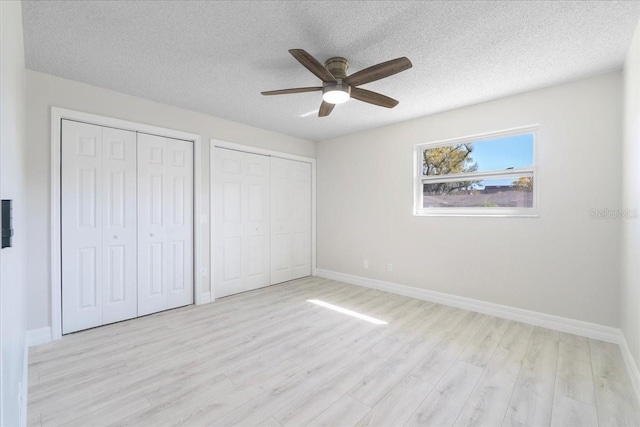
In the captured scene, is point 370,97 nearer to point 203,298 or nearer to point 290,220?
point 290,220

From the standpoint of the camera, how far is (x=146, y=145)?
3.25m

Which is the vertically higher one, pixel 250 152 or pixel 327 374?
pixel 250 152

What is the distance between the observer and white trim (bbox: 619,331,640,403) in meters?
1.90

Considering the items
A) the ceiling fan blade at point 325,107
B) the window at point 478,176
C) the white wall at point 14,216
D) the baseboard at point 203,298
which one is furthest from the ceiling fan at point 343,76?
the baseboard at point 203,298

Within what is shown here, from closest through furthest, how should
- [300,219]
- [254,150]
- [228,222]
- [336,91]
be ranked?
[336,91] < [228,222] < [254,150] < [300,219]

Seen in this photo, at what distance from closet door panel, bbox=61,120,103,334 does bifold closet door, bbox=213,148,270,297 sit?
128cm

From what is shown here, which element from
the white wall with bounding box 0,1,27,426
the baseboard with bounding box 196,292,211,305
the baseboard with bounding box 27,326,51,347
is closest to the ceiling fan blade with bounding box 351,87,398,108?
the white wall with bounding box 0,1,27,426

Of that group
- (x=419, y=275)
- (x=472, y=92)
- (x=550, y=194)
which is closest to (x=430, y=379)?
(x=419, y=275)

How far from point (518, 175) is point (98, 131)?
4.57m

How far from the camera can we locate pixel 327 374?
2107 mm

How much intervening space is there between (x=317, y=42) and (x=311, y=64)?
28 centimetres

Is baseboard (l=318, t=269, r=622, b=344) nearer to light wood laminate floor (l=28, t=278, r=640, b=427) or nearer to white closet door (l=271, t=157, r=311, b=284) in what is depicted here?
light wood laminate floor (l=28, t=278, r=640, b=427)

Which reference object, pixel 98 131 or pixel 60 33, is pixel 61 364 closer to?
pixel 98 131

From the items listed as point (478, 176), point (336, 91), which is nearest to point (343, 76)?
point (336, 91)
